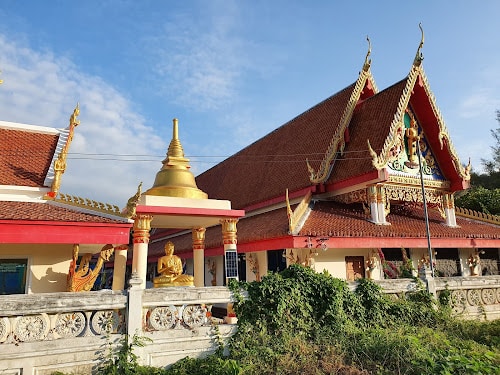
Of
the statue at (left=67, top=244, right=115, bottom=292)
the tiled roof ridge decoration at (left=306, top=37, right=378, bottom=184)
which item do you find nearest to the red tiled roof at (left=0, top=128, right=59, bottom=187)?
the statue at (left=67, top=244, right=115, bottom=292)

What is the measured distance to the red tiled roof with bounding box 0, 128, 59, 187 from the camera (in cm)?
868

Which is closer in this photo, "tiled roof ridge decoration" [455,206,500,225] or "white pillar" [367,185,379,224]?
"white pillar" [367,185,379,224]

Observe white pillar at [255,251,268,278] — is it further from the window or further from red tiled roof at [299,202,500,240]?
the window

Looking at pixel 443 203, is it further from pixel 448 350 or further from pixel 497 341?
pixel 448 350

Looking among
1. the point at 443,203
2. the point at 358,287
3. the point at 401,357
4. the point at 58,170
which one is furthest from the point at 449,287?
the point at 58,170

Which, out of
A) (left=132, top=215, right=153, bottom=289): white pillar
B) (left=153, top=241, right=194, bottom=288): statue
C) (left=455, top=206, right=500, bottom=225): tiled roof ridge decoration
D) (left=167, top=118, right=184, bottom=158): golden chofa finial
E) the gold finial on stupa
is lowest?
(left=153, top=241, right=194, bottom=288): statue

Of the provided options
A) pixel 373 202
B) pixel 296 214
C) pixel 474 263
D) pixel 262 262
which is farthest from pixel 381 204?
pixel 474 263

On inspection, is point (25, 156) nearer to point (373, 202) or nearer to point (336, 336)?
point (336, 336)

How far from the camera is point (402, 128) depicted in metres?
13.8

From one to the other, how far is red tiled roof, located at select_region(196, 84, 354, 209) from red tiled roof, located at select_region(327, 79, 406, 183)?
2.50 ft

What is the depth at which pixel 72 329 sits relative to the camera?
19.5 ft

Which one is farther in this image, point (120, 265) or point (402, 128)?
point (402, 128)

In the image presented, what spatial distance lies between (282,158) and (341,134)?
11.3 feet

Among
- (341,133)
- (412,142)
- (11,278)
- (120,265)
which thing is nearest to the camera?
(11,278)
